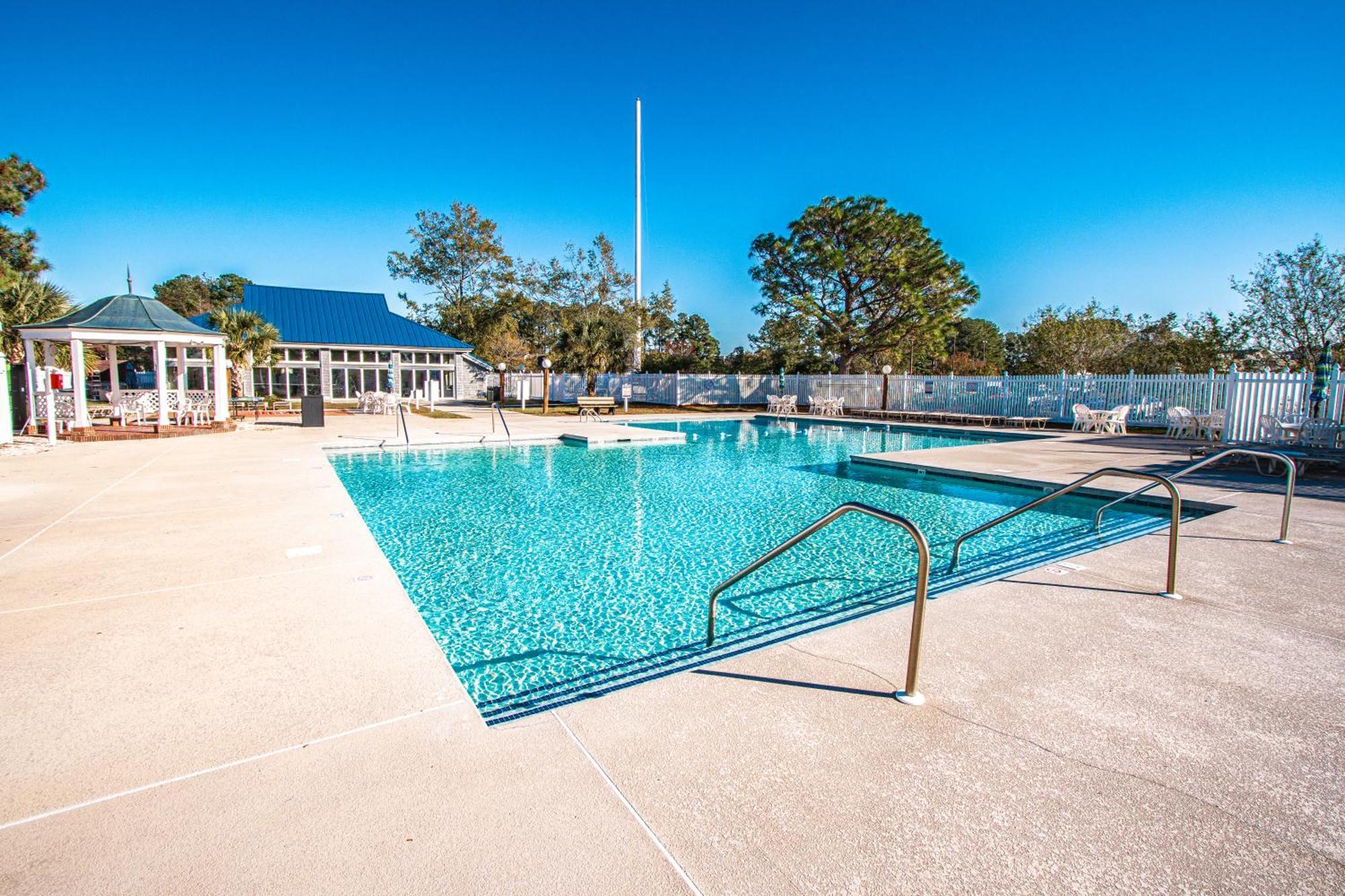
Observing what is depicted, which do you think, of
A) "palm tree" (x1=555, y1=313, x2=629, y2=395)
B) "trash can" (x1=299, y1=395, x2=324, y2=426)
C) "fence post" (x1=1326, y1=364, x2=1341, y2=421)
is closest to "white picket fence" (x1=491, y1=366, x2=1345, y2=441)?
"fence post" (x1=1326, y1=364, x2=1341, y2=421)

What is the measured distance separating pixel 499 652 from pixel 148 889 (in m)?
2.70

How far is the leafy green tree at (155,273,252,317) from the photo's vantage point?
170 feet

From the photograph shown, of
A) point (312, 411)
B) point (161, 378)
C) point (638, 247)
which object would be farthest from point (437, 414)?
point (638, 247)

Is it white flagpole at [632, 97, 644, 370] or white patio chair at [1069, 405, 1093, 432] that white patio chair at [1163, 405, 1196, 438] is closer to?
white patio chair at [1069, 405, 1093, 432]

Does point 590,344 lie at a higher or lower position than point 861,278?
lower

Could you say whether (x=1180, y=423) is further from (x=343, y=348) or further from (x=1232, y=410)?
(x=343, y=348)

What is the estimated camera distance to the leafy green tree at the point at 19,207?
21.6m

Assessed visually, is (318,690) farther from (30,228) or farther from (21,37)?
(30,228)

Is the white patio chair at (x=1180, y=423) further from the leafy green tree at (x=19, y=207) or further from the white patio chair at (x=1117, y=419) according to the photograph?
the leafy green tree at (x=19, y=207)

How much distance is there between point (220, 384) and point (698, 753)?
19112mm

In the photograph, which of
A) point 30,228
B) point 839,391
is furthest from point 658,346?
point 30,228

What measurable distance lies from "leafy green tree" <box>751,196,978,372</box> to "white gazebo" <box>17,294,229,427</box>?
2247 cm

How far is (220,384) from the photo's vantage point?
16609mm

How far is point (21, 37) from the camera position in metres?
15.8
